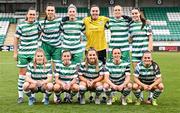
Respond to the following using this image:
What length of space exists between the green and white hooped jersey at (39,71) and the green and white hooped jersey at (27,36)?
0.40 metres

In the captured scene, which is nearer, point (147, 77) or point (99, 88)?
point (99, 88)

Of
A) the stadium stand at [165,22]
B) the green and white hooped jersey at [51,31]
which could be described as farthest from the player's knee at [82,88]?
the stadium stand at [165,22]

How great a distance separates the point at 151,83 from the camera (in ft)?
30.5

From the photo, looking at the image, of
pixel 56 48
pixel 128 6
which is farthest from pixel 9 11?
pixel 56 48

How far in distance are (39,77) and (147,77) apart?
6.75ft

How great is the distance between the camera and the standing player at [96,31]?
31.6 feet

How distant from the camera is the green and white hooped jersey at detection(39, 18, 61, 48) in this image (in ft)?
31.1

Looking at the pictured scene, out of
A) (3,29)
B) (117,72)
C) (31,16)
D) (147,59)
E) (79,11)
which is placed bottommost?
(117,72)

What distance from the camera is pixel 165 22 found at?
141 feet

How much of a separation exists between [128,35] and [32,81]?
2.17m

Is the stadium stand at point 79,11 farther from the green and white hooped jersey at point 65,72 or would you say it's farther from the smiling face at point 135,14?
the green and white hooped jersey at point 65,72

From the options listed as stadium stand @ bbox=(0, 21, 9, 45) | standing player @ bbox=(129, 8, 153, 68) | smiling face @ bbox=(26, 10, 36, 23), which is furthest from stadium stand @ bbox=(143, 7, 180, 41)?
smiling face @ bbox=(26, 10, 36, 23)

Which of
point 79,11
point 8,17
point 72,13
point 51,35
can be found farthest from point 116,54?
point 8,17

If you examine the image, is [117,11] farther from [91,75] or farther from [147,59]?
[91,75]
